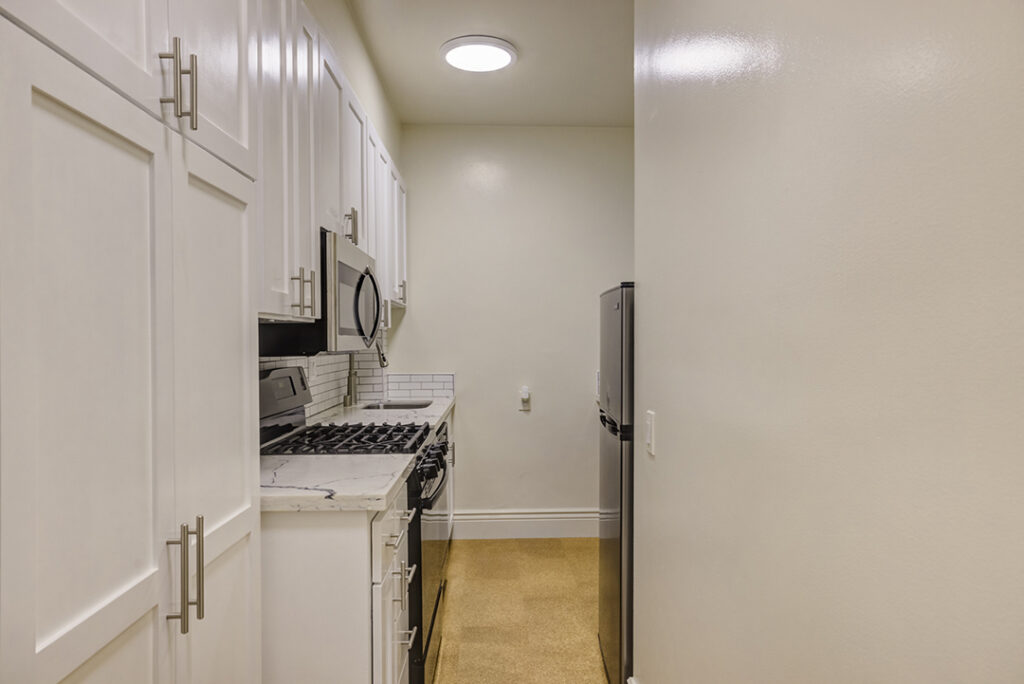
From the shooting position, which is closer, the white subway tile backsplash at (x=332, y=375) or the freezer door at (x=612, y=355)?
the freezer door at (x=612, y=355)

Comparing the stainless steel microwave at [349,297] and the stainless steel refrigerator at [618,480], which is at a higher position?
the stainless steel microwave at [349,297]

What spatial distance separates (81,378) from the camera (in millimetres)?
730

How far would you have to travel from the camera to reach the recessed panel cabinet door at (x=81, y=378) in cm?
62

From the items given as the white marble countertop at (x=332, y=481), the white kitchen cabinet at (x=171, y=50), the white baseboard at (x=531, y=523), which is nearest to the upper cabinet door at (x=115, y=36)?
the white kitchen cabinet at (x=171, y=50)

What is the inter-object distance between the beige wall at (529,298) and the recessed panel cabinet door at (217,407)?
107 inches

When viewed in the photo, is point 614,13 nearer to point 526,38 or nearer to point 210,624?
point 526,38

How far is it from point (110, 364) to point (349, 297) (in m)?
1.33

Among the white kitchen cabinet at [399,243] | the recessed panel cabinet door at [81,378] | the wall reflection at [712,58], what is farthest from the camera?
the white kitchen cabinet at [399,243]

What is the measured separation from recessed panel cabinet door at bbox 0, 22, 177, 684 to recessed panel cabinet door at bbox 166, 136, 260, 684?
53mm

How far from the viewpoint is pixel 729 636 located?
3.49 feet

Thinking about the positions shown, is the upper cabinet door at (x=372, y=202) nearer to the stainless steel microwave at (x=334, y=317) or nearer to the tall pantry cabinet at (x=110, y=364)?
the stainless steel microwave at (x=334, y=317)

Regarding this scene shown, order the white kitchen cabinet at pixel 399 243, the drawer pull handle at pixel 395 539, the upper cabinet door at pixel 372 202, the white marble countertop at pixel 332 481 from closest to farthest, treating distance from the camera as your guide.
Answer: the white marble countertop at pixel 332 481 → the drawer pull handle at pixel 395 539 → the upper cabinet door at pixel 372 202 → the white kitchen cabinet at pixel 399 243

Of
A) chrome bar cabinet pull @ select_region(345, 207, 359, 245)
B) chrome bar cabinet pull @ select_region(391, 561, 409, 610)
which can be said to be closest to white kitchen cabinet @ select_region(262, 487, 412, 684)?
chrome bar cabinet pull @ select_region(391, 561, 409, 610)

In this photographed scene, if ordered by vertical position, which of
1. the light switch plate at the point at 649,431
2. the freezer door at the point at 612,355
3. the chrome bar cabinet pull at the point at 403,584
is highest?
the freezer door at the point at 612,355
